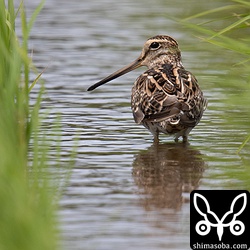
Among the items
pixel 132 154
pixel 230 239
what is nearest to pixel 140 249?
pixel 230 239

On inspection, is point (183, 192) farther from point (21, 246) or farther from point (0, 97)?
point (21, 246)

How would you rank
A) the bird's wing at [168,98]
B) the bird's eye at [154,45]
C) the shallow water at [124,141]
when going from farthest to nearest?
the bird's eye at [154,45], the bird's wing at [168,98], the shallow water at [124,141]

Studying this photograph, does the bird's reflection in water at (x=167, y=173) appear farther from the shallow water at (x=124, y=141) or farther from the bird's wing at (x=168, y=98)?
the bird's wing at (x=168, y=98)

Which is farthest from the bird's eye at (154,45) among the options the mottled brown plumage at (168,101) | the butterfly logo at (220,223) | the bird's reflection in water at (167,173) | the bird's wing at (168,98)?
the butterfly logo at (220,223)

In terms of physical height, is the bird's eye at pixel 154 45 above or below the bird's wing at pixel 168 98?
below

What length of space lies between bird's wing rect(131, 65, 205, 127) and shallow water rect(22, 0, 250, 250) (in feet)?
0.89

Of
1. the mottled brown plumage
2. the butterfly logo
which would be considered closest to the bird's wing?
the mottled brown plumage

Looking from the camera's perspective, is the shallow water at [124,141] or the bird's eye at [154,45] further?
the bird's eye at [154,45]

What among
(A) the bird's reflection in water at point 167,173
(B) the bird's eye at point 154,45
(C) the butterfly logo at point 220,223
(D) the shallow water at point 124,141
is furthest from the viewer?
(B) the bird's eye at point 154,45

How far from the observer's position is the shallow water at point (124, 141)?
6125 mm

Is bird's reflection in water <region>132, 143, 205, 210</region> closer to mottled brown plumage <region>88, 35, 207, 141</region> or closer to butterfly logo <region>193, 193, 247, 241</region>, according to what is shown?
mottled brown plumage <region>88, 35, 207, 141</region>

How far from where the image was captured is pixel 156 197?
22.6ft

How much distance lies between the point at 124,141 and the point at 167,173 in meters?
1.32

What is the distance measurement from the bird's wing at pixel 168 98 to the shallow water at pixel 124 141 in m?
0.27
